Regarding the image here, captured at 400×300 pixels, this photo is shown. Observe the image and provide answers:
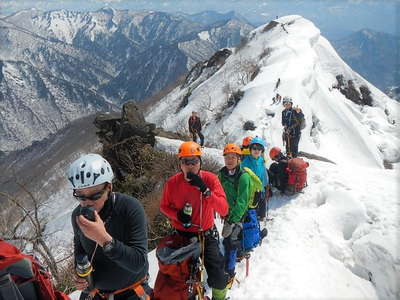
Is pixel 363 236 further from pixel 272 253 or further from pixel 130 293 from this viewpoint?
pixel 130 293

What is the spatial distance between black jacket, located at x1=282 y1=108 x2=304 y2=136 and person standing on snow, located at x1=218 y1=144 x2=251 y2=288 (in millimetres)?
7458

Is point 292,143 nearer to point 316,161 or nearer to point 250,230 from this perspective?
point 316,161

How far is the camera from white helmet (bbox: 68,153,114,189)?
10.8 ft

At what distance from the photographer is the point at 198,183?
14.6 ft

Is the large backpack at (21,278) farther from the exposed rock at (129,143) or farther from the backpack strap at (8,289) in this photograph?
the exposed rock at (129,143)

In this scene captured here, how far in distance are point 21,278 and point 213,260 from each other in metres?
3.05

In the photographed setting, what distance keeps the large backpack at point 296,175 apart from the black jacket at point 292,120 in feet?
11.5

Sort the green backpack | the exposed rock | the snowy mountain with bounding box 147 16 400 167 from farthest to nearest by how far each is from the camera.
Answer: the snowy mountain with bounding box 147 16 400 167
the exposed rock
the green backpack

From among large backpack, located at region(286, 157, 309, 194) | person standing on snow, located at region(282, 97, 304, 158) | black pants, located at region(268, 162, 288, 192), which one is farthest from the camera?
person standing on snow, located at region(282, 97, 304, 158)

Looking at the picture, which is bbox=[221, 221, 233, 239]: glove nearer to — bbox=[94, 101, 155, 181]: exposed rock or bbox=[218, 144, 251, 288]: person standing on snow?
bbox=[218, 144, 251, 288]: person standing on snow

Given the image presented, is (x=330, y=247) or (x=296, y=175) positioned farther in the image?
(x=296, y=175)

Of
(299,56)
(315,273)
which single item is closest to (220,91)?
(299,56)

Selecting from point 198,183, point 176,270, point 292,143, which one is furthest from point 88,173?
point 292,143

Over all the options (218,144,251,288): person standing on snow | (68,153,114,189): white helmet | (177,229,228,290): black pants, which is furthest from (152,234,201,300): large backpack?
(68,153,114,189): white helmet
